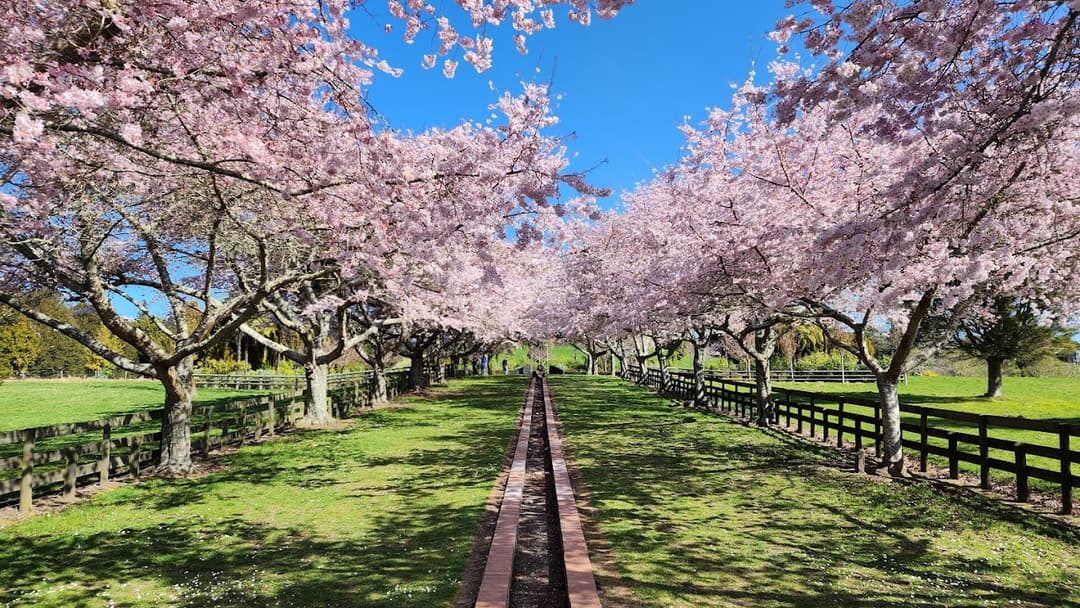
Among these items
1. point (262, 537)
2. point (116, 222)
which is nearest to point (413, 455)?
point (262, 537)

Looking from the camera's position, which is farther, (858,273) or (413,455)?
(413,455)

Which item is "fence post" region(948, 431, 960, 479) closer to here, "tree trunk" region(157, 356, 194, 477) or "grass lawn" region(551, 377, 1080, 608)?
"grass lawn" region(551, 377, 1080, 608)

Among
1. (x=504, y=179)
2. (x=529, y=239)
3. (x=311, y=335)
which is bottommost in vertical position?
(x=311, y=335)

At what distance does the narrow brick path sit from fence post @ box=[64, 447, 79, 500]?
6.39m

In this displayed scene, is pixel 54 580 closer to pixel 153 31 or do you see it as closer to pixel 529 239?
pixel 153 31

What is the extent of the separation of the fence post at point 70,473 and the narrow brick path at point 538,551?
6391 millimetres

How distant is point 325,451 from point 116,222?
609 cm

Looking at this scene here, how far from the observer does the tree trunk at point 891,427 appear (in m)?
10.1

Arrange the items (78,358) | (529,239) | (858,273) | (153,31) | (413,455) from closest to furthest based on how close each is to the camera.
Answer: (153,31) < (858,273) < (529,239) < (413,455) < (78,358)

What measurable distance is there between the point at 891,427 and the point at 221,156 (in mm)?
10814

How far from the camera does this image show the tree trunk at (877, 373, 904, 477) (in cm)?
1012

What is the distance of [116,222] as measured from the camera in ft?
30.5

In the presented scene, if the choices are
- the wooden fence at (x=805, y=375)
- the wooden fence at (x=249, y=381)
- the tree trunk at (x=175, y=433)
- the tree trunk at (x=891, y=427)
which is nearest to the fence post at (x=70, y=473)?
the tree trunk at (x=175, y=433)

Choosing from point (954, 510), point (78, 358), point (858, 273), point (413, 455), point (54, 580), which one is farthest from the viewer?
point (78, 358)
